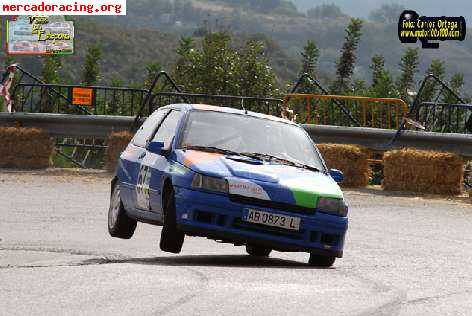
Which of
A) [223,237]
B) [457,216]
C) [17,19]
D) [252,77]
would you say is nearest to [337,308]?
[223,237]

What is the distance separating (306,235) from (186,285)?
296cm

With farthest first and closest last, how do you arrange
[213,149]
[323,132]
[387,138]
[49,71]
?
[49,71] → [323,132] → [387,138] → [213,149]

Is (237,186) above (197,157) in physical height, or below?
below

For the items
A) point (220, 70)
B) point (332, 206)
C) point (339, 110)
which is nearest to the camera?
point (332, 206)

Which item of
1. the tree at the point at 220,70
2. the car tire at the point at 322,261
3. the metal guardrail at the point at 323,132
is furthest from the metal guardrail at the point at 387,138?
the tree at the point at 220,70

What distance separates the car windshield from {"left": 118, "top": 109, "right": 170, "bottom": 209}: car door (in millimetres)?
766

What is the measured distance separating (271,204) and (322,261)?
963mm

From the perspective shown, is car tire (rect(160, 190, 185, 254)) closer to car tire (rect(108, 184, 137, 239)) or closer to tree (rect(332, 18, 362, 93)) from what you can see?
car tire (rect(108, 184, 137, 239))

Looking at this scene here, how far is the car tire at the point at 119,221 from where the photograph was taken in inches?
505

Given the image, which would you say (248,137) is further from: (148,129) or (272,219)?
(148,129)

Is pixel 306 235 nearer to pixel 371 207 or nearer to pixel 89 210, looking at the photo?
pixel 89 210

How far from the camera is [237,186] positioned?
10633 millimetres

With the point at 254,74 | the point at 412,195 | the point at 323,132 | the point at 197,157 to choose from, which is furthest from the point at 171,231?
the point at 254,74

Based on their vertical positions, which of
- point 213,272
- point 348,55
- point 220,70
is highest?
point 213,272
